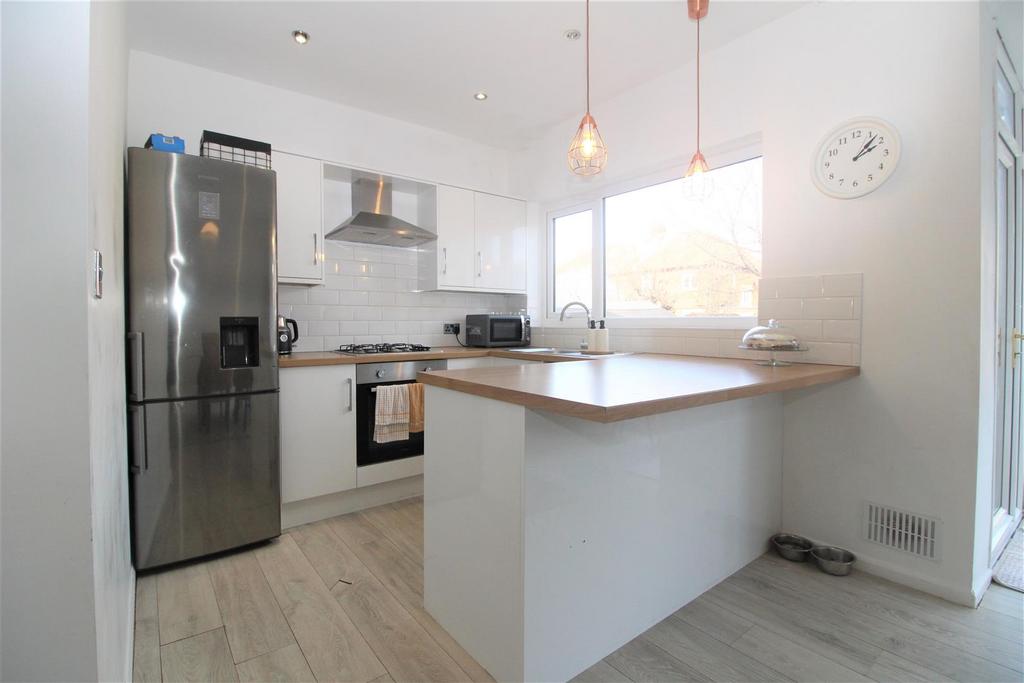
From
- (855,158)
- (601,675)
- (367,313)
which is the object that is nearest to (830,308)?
(855,158)

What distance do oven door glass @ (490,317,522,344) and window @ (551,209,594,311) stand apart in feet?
1.49

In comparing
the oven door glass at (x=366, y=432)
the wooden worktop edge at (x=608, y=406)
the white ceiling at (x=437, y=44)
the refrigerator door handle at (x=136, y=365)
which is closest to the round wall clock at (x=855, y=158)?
the white ceiling at (x=437, y=44)

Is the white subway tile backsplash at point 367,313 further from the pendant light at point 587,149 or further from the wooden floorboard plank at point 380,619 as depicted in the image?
the pendant light at point 587,149

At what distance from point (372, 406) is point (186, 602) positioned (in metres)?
1.23

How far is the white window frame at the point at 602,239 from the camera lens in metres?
2.52

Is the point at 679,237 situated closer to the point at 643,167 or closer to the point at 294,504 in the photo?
the point at 643,167

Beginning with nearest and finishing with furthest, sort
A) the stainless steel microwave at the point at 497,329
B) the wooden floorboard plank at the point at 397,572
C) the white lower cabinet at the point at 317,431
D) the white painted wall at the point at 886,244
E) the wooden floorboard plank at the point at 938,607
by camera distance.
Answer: the wooden floorboard plank at the point at 397,572, the wooden floorboard plank at the point at 938,607, the white painted wall at the point at 886,244, the white lower cabinet at the point at 317,431, the stainless steel microwave at the point at 497,329

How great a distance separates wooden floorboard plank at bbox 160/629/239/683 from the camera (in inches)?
56.6

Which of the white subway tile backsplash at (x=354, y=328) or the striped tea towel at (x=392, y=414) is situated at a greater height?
the white subway tile backsplash at (x=354, y=328)

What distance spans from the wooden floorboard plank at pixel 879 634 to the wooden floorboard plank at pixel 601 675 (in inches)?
29.2

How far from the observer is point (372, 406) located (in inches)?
109

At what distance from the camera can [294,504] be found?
256 centimetres

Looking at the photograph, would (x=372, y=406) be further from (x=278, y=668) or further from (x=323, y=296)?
(x=278, y=668)

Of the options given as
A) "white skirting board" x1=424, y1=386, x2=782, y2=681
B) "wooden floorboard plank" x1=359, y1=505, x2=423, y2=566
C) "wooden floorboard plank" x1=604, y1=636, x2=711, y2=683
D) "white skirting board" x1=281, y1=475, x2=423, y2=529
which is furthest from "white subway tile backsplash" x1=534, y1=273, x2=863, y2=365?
"white skirting board" x1=281, y1=475, x2=423, y2=529
